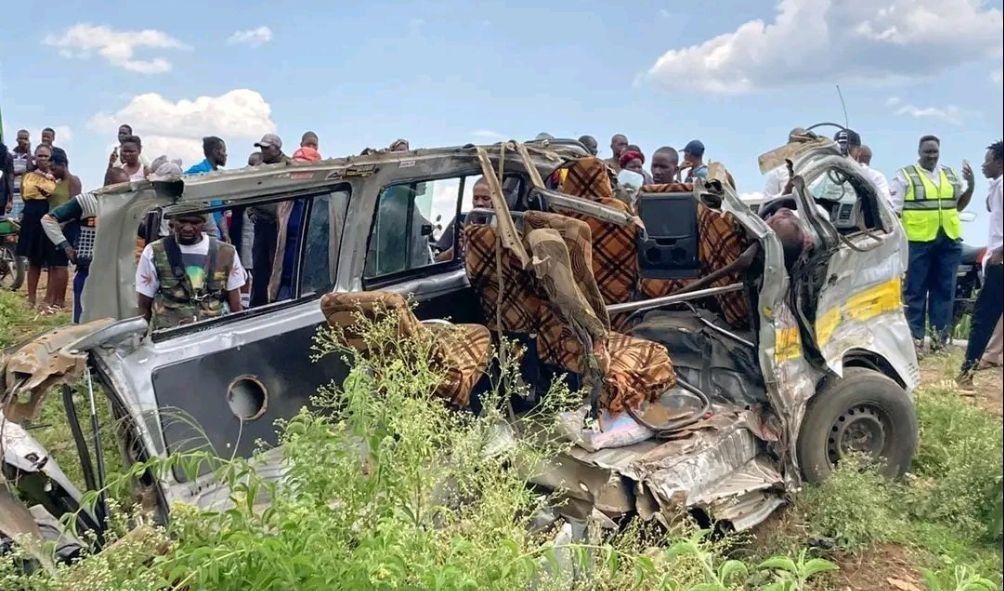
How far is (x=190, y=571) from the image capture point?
2.54 metres

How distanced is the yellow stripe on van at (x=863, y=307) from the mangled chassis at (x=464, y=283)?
23 millimetres

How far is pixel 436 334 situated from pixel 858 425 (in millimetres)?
2721

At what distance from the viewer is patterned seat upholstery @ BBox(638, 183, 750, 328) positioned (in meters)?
4.73

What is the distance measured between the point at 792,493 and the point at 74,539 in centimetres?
335

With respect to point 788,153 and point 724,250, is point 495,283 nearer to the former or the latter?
point 724,250

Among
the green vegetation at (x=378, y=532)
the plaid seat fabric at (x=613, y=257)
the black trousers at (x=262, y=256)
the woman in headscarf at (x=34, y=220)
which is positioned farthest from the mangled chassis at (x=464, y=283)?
the woman in headscarf at (x=34, y=220)

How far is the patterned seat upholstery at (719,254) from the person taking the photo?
15.5 ft

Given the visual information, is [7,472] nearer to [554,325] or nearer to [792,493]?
[554,325]

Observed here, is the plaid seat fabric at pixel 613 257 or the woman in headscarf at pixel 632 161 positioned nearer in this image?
the plaid seat fabric at pixel 613 257

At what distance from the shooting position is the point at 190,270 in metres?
4.45

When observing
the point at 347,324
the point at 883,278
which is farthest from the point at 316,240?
the point at 883,278

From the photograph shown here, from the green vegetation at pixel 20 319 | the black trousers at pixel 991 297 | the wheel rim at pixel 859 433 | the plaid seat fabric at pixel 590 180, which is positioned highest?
the plaid seat fabric at pixel 590 180

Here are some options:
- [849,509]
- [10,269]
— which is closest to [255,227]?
[849,509]

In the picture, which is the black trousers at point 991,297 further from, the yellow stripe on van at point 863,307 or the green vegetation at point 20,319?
the green vegetation at point 20,319
